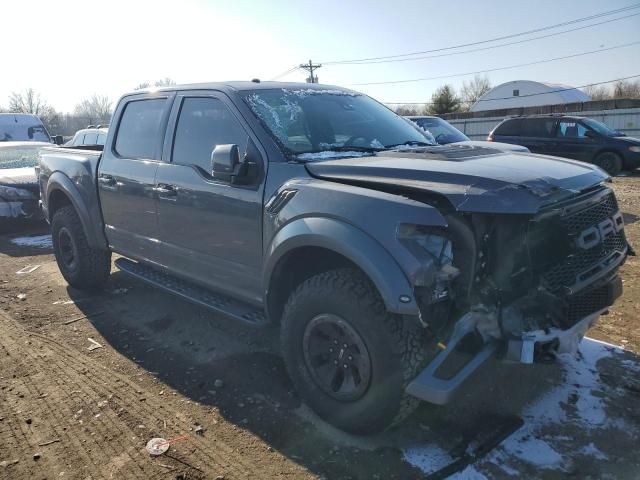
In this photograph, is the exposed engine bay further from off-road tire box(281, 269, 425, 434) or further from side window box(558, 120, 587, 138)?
side window box(558, 120, 587, 138)

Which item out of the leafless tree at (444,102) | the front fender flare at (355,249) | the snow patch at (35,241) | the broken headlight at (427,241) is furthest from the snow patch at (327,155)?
the leafless tree at (444,102)

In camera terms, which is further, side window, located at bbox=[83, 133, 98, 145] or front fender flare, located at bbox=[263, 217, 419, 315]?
side window, located at bbox=[83, 133, 98, 145]

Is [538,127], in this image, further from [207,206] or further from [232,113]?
[207,206]

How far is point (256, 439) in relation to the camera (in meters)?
3.09

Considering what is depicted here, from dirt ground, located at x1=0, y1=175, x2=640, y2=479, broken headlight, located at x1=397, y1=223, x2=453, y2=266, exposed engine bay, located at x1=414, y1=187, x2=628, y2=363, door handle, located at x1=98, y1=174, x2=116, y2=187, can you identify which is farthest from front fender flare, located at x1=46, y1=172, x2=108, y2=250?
exposed engine bay, located at x1=414, y1=187, x2=628, y2=363

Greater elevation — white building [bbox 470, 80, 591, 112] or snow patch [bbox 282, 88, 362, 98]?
white building [bbox 470, 80, 591, 112]

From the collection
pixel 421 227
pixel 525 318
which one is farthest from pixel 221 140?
pixel 525 318

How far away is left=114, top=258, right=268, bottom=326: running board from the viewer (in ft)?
11.8

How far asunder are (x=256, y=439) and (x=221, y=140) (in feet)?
6.75

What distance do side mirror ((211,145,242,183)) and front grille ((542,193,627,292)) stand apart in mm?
1941

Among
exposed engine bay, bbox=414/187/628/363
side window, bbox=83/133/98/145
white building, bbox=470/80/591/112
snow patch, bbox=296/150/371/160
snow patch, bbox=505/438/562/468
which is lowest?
snow patch, bbox=505/438/562/468

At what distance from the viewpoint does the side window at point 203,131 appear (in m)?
3.70

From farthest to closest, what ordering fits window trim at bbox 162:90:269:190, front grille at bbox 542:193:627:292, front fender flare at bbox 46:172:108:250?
front fender flare at bbox 46:172:108:250 → window trim at bbox 162:90:269:190 → front grille at bbox 542:193:627:292

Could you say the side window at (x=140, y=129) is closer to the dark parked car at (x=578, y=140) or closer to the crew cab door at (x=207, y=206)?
the crew cab door at (x=207, y=206)
